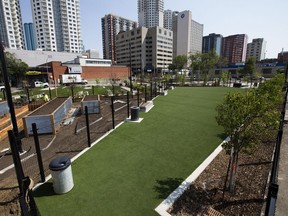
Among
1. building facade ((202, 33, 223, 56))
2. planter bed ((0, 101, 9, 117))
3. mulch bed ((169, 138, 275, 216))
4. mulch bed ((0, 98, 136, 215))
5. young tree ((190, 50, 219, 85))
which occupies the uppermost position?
building facade ((202, 33, 223, 56))

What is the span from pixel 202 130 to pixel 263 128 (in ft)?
17.7

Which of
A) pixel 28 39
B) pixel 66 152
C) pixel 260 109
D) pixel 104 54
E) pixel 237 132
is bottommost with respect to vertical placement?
pixel 66 152

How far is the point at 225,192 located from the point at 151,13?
702 feet

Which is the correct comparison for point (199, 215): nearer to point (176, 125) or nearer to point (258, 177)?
point (258, 177)

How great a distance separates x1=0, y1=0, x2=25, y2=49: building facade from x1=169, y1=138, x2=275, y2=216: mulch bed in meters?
113

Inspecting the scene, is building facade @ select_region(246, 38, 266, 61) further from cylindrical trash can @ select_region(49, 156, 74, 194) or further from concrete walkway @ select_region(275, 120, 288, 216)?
cylindrical trash can @ select_region(49, 156, 74, 194)

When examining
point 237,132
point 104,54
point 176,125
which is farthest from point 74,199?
point 104,54

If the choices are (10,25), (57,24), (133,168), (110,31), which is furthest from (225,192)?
(110,31)

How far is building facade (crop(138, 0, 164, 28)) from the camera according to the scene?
622 ft

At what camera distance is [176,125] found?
37.4ft

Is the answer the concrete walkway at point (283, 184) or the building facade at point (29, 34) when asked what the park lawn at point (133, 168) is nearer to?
the concrete walkway at point (283, 184)

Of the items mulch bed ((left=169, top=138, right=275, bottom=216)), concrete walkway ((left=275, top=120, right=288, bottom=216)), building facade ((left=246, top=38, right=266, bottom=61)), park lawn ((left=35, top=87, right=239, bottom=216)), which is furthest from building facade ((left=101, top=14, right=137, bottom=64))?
mulch bed ((left=169, top=138, right=275, bottom=216))

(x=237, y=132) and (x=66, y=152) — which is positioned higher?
(x=237, y=132)

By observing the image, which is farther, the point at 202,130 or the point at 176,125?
the point at 176,125
